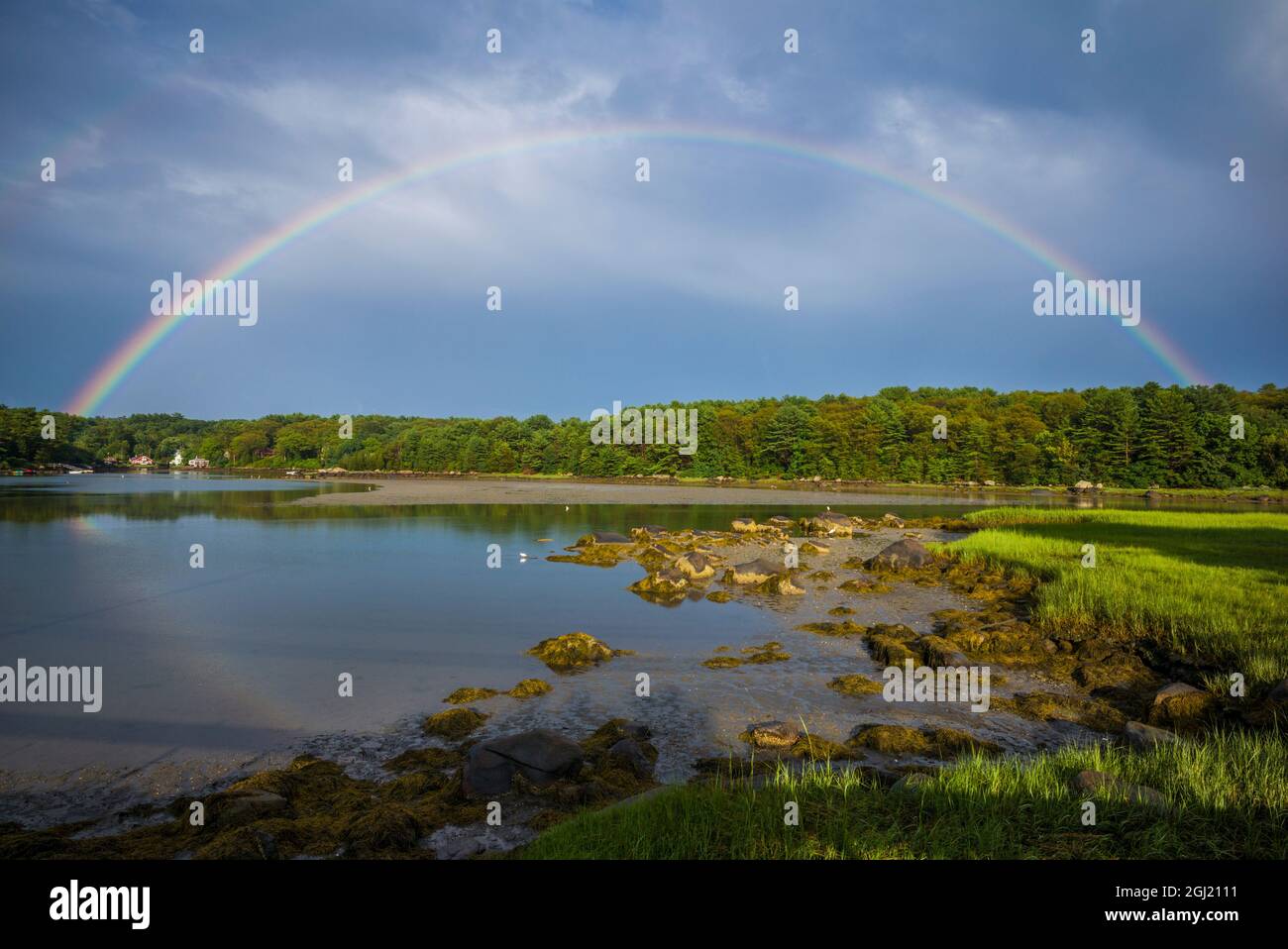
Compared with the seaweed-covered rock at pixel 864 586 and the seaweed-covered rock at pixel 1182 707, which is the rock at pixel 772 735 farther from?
the seaweed-covered rock at pixel 864 586

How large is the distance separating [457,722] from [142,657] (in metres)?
9.56

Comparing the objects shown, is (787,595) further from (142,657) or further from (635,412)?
(635,412)

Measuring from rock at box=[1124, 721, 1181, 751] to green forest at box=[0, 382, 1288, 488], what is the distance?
93.5 m

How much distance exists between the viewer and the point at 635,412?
6280 inches

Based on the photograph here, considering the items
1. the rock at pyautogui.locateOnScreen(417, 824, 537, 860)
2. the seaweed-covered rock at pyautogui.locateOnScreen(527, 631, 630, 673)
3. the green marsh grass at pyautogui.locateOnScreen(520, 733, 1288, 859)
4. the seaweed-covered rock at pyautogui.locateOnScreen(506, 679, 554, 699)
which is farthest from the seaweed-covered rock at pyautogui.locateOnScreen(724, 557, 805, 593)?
the rock at pyautogui.locateOnScreen(417, 824, 537, 860)

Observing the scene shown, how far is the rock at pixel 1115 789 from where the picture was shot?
654 centimetres

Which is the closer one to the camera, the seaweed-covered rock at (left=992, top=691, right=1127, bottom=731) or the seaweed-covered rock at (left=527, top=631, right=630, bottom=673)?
the seaweed-covered rock at (left=992, top=691, right=1127, bottom=731)

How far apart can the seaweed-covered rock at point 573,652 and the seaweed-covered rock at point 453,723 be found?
3.62 meters

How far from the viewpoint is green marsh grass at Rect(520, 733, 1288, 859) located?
5789mm

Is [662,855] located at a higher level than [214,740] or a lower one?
higher

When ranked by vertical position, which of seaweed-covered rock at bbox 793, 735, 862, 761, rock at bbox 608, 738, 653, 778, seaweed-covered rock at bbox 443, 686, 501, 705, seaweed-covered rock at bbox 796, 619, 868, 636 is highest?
rock at bbox 608, 738, 653, 778

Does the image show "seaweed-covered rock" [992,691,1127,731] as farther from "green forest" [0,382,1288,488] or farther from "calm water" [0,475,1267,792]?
"green forest" [0,382,1288,488]

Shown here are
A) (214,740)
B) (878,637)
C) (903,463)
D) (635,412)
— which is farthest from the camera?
(635,412)
